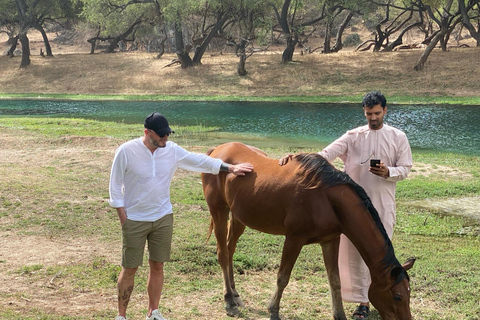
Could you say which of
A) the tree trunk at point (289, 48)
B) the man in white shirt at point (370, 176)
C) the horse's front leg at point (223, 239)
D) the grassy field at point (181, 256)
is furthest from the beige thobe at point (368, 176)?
the tree trunk at point (289, 48)

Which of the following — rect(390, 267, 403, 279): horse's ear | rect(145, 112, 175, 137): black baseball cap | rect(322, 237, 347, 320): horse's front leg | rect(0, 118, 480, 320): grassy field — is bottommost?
rect(0, 118, 480, 320): grassy field

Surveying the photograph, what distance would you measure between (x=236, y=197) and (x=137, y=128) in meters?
16.4

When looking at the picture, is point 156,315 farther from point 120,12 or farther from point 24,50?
point 24,50

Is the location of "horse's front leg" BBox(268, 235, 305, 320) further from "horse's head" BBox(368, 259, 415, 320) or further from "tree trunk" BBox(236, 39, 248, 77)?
"tree trunk" BBox(236, 39, 248, 77)

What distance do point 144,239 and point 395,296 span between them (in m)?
2.10

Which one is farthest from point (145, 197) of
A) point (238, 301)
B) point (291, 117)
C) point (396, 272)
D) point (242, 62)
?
point (242, 62)

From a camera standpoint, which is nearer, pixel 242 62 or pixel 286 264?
pixel 286 264

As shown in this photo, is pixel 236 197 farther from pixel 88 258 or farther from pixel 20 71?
pixel 20 71

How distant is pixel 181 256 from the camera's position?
6926 millimetres

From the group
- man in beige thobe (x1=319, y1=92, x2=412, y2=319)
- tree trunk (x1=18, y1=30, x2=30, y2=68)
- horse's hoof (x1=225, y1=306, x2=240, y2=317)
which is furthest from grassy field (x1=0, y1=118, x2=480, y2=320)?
tree trunk (x1=18, y1=30, x2=30, y2=68)

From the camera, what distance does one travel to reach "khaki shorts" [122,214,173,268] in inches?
185

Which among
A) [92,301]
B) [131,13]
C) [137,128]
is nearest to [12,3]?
[131,13]

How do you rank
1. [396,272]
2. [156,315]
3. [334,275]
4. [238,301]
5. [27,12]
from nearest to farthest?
[396,272]
[156,315]
[334,275]
[238,301]
[27,12]

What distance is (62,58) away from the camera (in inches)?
1929
